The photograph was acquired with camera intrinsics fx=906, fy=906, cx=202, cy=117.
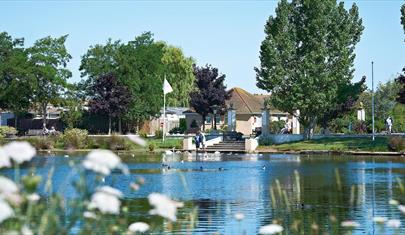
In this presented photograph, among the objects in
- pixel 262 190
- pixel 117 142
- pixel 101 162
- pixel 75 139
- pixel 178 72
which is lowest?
pixel 262 190

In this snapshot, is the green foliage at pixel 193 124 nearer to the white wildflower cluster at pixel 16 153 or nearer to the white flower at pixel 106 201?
the white flower at pixel 106 201

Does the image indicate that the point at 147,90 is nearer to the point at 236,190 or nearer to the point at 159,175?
the point at 159,175

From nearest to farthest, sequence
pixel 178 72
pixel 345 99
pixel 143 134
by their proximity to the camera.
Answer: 1. pixel 345 99
2. pixel 143 134
3. pixel 178 72

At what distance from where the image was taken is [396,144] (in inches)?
2295

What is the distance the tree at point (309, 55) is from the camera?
6581 cm

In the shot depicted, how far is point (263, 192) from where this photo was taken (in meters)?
30.5

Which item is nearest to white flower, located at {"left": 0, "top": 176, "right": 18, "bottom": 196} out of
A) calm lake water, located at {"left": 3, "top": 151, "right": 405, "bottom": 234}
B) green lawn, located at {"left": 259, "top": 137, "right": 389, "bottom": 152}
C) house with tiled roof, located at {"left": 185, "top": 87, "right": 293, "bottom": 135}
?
calm lake water, located at {"left": 3, "top": 151, "right": 405, "bottom": 234}

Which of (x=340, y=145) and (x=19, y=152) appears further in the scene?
(x=340, y=145)

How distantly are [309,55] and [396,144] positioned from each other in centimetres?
1111

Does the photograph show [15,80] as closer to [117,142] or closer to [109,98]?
[109,98]

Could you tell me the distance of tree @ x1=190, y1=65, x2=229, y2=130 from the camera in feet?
287

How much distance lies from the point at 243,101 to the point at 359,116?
14773mm

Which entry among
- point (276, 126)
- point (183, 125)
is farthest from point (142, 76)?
point (276, 126)

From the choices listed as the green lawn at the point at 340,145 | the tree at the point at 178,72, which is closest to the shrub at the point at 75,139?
the green lawn at the point at 340,145
